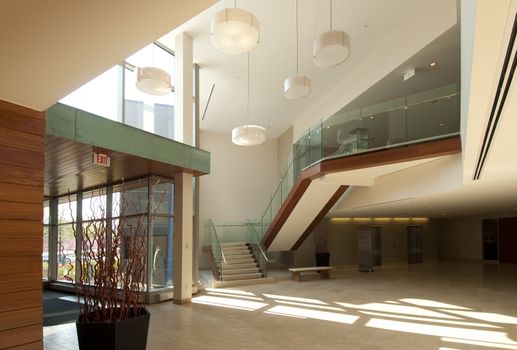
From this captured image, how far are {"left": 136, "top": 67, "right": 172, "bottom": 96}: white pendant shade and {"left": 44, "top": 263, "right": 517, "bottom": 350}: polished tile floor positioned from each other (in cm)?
489

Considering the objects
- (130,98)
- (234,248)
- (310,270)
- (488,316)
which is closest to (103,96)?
(130,98)

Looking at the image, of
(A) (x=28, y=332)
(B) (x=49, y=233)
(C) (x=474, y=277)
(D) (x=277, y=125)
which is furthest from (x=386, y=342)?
(D) (x=277, y=125)

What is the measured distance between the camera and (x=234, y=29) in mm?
5930

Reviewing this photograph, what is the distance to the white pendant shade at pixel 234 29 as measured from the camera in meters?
5.87

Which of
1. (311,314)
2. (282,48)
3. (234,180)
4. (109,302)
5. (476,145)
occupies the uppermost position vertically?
(282,48)

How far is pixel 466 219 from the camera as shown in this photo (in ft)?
76.7

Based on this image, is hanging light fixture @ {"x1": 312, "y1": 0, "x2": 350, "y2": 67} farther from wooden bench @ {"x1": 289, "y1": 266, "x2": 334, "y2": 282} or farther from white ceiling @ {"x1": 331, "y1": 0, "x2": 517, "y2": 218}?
wooden bench @ {"x1": 289, "y1": 266, "x2": 334, "y2": 282}

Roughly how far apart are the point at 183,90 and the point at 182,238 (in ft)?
13.2

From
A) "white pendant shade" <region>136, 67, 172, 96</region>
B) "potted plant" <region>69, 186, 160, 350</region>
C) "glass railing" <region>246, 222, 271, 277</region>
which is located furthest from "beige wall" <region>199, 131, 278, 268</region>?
"potted plant" <region>69, 186, 160, 350</region>

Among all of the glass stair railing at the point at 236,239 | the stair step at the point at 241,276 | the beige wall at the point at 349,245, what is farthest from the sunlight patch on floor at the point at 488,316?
the beige wall at the point at 349,245

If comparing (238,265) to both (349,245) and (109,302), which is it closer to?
(349,245)

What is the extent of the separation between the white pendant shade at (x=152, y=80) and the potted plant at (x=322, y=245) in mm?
9986

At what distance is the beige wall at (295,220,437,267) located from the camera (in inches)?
718

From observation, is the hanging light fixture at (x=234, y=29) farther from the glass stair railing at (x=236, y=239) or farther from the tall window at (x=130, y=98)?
the glass stair railing at (x=236, y=239)
